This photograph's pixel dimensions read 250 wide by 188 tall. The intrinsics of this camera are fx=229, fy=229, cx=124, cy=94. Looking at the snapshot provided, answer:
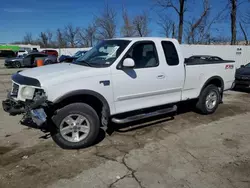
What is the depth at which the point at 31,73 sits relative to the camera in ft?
13.9

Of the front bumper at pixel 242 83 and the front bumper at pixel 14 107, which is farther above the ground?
the front bumper at pixel 14 107

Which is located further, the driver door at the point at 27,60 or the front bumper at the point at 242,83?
the driver door at the point at 27,60

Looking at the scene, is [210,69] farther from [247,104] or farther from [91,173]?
[91,173]

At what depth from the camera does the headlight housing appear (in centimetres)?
391

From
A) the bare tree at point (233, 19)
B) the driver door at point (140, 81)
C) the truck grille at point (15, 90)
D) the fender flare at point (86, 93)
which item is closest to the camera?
the fender flare at point (86, 93)

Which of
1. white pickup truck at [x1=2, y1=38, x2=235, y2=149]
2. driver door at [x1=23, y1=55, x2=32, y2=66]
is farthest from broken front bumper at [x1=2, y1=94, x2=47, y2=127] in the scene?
driver door at [x1=23, y1=55, x2=32, y2=66]

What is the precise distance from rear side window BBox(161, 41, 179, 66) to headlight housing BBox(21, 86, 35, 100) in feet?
9.51

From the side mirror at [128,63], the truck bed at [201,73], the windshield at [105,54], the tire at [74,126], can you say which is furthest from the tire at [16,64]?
the side mirror at [128,63]

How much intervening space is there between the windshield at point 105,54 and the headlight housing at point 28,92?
1.20 metres

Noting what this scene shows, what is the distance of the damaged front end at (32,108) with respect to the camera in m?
3.68

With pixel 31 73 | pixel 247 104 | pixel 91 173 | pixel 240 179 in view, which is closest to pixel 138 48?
pixel 31 73

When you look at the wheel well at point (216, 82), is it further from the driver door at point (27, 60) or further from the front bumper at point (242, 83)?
the driver door at point (27, 60)

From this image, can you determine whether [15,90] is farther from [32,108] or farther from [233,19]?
[233,19]

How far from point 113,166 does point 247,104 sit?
627cm
